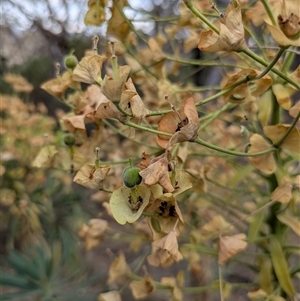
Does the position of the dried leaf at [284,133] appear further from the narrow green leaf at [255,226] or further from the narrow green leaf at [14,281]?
the narrow green leaf at [14,281]

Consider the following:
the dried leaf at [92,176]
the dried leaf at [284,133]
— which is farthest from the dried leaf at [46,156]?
the dried leaf at [284,133]

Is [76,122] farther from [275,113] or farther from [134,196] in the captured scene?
[275,113]

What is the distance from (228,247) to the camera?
1.40 ft

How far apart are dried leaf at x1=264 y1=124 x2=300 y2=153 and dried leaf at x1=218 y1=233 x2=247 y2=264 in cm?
11

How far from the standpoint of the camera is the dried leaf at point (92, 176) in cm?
34

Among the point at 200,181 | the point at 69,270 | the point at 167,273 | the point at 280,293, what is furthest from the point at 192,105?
the point at 167,273

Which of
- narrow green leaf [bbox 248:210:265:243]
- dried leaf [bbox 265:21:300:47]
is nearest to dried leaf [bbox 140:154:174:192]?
dried leaf [bbox 265:21:300:47]

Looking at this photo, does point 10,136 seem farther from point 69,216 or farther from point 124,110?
point 124,110

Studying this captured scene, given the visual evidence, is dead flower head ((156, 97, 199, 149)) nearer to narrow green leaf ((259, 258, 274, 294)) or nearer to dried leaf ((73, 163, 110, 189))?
dried leaf ((73, 163, 110, 189))

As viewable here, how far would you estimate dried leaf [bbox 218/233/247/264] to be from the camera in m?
0.42

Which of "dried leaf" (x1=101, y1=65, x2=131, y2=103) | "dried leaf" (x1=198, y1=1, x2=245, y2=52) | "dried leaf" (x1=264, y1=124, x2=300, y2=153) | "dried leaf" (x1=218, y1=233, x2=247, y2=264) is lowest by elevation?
"dried leaf" (x1=218, y1=233, x2=247, y2=264)

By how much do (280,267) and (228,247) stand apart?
106 millimetres

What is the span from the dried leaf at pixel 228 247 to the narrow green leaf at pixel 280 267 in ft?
0.30

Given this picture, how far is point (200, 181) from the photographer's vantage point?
1.56ft
